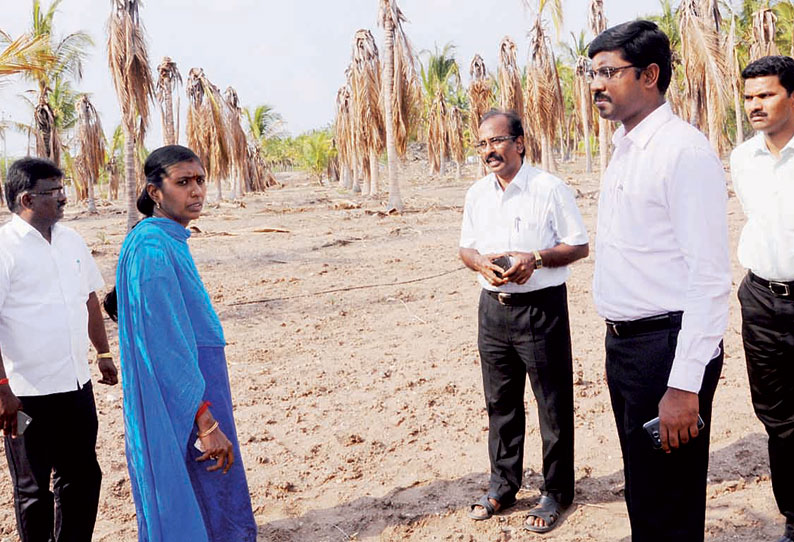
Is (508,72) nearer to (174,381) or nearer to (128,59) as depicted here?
(128,59)

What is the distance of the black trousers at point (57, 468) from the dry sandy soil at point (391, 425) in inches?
20.9

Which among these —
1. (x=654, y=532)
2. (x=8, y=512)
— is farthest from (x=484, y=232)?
(x=8, y=512)

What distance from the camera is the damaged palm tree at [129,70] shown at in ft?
44.9

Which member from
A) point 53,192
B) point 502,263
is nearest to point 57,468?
point 53,192

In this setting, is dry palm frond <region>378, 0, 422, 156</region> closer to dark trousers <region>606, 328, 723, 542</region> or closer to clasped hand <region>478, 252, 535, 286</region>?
clasped hand <region>478, 252, 535, 286</region>

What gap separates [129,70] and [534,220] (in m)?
12.9

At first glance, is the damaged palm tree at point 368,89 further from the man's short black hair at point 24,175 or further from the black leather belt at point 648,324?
the black leather belt at point 648,324

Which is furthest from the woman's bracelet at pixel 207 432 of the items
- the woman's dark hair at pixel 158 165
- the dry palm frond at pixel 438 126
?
the dry palm frond at pixel 438 126

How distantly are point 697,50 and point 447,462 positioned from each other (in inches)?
589

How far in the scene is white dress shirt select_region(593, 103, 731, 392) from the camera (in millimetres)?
1850

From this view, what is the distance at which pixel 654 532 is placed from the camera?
2.11 meters

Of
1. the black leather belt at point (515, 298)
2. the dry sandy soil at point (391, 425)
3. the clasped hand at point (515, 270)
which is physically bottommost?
the dry sandy soil at point (391, 425)

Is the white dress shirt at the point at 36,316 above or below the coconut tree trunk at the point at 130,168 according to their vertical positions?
below

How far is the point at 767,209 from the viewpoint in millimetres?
2906
